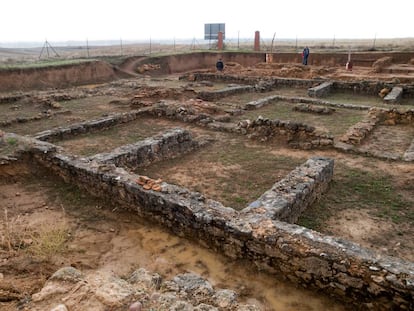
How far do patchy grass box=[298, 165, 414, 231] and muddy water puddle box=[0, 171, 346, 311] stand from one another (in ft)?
5.77

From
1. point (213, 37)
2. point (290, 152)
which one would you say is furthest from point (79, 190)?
point (213, 37)

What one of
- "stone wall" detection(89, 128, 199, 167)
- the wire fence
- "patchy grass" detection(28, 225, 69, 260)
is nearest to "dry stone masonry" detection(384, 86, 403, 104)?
"stone wall" detection(89, 128, 199, 167)

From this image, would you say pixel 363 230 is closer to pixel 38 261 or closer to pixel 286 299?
pixel 286 299

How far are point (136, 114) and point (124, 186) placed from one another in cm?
680

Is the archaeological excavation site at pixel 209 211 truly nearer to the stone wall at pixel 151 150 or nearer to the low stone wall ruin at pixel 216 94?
the stone wall at pixel 151 150

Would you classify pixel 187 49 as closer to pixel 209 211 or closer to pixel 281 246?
pixel 209 211

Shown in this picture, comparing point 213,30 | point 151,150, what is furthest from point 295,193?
point 213,30

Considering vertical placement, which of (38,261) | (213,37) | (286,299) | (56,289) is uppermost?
(213,37)

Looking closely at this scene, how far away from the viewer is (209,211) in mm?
5082

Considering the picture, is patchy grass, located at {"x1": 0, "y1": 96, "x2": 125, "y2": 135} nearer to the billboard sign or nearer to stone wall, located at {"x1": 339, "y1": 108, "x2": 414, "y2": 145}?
stone wall, located at {"x1": 339, "y1": 108, "x2": 414, "y2": 145}

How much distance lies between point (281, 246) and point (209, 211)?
4.19 ft

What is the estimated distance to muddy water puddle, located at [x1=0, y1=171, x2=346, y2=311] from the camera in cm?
422

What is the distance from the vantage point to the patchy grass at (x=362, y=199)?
5.95m

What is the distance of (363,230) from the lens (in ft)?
18.1
